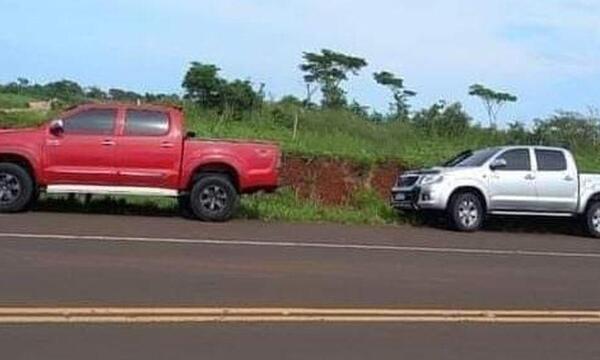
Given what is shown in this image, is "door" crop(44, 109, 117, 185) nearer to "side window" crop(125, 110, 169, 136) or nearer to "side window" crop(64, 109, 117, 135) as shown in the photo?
"side window" crop(64, 109, 117, 135)

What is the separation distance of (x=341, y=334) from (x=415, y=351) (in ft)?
2.36

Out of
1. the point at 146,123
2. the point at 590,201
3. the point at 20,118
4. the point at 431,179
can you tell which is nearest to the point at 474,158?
the point at 431,179

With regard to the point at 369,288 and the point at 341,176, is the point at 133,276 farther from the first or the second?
the point at 341,176

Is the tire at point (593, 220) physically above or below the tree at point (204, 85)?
below

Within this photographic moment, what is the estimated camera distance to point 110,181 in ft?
60.0

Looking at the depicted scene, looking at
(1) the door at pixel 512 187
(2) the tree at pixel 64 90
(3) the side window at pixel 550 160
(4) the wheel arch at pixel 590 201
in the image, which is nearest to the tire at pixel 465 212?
(1) the door at pixel 512 187

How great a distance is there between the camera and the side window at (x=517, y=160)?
21.6 meters

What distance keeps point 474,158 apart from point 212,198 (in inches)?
241

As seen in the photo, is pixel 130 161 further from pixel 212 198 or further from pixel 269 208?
pixel 269 208

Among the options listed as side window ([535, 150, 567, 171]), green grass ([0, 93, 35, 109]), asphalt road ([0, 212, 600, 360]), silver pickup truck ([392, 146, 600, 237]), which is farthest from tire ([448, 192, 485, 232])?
green grass ([0, 93, 35, 109])

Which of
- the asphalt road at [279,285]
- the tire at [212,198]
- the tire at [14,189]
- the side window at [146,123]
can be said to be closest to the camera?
the asphalt road at [279,285]

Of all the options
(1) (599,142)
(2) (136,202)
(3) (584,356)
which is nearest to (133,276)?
(3) (584,356)

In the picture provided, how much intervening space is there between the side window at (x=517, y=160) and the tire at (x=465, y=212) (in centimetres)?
103

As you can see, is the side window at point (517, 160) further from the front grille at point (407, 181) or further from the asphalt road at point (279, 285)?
the asphalt road at point (279, 285)
